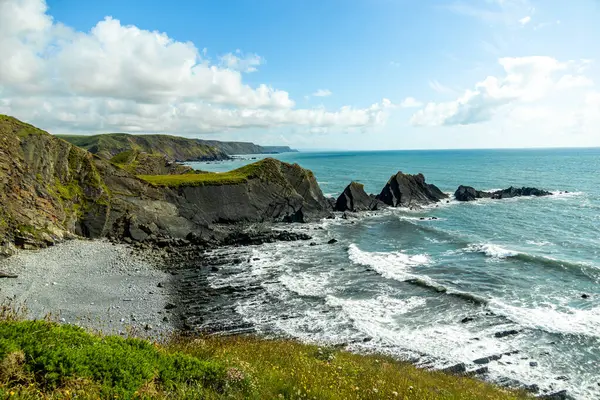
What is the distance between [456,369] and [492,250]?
83.9ft

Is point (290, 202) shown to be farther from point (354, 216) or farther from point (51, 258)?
point (51, 258)

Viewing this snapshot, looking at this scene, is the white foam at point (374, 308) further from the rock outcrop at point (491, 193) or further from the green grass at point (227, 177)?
the rock outcrop at point (491, 193)

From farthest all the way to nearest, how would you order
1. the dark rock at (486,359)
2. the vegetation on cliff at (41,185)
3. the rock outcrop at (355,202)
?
the rock outcrop at (355,202) → the vegetation on cliff at (41,185) → the dark rock at (486,359)

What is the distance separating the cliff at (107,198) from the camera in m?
36.2

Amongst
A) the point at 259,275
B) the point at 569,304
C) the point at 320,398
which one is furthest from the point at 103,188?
the point at 569,304

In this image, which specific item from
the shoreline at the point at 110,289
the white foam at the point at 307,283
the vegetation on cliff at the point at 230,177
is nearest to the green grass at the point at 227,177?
the vegetation on cliff at the point at 230,177

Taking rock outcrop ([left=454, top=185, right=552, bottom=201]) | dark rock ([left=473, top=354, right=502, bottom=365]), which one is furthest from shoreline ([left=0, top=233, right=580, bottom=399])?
rock outcrop ([left=454, top=185, right=552, bottom=201])

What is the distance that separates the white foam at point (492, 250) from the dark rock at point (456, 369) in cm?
2277

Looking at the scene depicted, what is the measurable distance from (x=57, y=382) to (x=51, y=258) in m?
30.5

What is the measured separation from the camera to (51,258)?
106 feet

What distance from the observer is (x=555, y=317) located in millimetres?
24141

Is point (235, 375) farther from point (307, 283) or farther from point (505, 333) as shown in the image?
point (307, 283)

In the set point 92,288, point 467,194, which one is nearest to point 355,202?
point 467,194

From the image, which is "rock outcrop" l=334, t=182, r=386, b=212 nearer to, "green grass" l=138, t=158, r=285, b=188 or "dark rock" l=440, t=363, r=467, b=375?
"green grass" l=138, t=158, r=285, b=188
